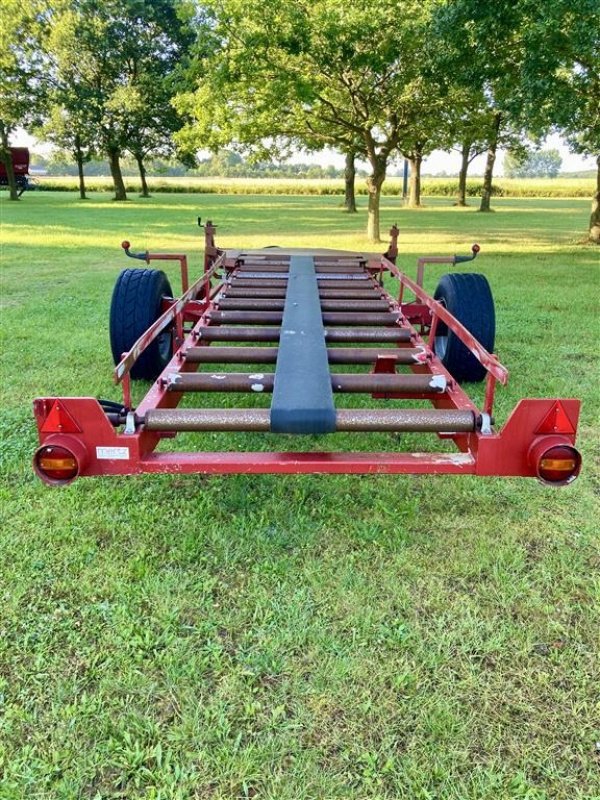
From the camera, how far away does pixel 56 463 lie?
97.7 inches

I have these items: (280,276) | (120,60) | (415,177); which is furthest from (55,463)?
(120,60)

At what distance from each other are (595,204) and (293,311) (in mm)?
16169

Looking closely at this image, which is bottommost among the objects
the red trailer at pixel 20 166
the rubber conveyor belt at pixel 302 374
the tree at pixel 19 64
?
the rubber conveyor belt at pixel 302 374

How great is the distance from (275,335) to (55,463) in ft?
6.52

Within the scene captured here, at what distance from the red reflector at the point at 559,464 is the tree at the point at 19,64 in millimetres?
40161

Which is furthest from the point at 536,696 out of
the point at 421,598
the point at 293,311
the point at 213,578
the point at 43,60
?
the point at 43,60

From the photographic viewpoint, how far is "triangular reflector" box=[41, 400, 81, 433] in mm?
2467

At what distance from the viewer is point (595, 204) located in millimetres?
17531

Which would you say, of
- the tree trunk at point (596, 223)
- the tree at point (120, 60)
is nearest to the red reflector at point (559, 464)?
the tree trunk at point (596, 223)

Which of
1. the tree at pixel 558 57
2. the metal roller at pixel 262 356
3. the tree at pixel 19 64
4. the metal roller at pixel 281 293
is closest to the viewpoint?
the metal roller at pixel 262 356

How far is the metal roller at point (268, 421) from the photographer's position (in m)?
2.70

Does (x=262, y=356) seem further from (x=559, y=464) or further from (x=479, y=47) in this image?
(x=479, y=47)

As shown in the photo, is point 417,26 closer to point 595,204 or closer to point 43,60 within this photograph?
point 595,204

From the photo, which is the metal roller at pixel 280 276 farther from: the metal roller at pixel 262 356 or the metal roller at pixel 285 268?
the metal roller at pixel 262 356
